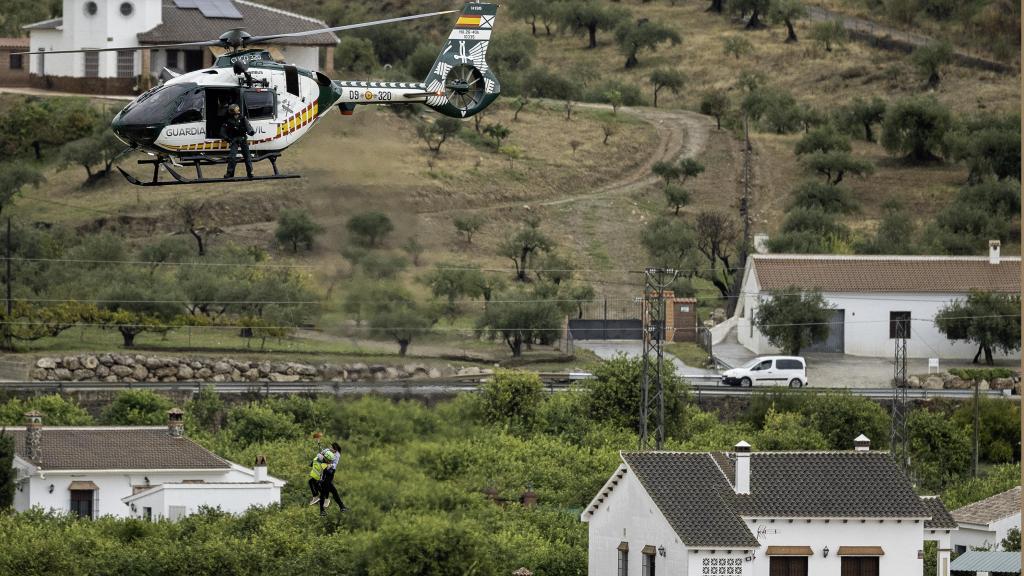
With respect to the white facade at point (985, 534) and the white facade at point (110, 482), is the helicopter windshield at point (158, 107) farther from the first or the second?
the white facade at point (985, 534)

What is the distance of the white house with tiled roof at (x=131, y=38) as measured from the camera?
99.0 meters

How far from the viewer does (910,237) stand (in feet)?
323

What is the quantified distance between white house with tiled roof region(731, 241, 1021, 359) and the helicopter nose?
5376 cm

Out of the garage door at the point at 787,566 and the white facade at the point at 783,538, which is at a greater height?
the white facade at the point at 783,538

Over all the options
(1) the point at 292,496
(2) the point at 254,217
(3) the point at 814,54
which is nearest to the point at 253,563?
(1) the point at 292,496

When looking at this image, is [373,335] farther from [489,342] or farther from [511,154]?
[511,154]

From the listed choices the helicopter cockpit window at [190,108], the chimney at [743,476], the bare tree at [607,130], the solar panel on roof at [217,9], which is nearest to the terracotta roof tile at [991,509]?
the chimney at [743,476]

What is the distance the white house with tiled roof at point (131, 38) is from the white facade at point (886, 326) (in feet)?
86.9

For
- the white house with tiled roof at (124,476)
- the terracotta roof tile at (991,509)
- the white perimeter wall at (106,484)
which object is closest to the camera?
the white house with tiled roof at (124,476)

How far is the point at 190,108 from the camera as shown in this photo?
101 feet

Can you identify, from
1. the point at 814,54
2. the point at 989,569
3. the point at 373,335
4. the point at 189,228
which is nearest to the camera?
the point at 373,335

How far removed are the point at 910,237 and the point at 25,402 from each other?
45179mm

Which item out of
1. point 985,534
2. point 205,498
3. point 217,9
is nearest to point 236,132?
point 205,498

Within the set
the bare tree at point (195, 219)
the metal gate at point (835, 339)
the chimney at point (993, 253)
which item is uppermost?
the bare tree at point (195, 219)
